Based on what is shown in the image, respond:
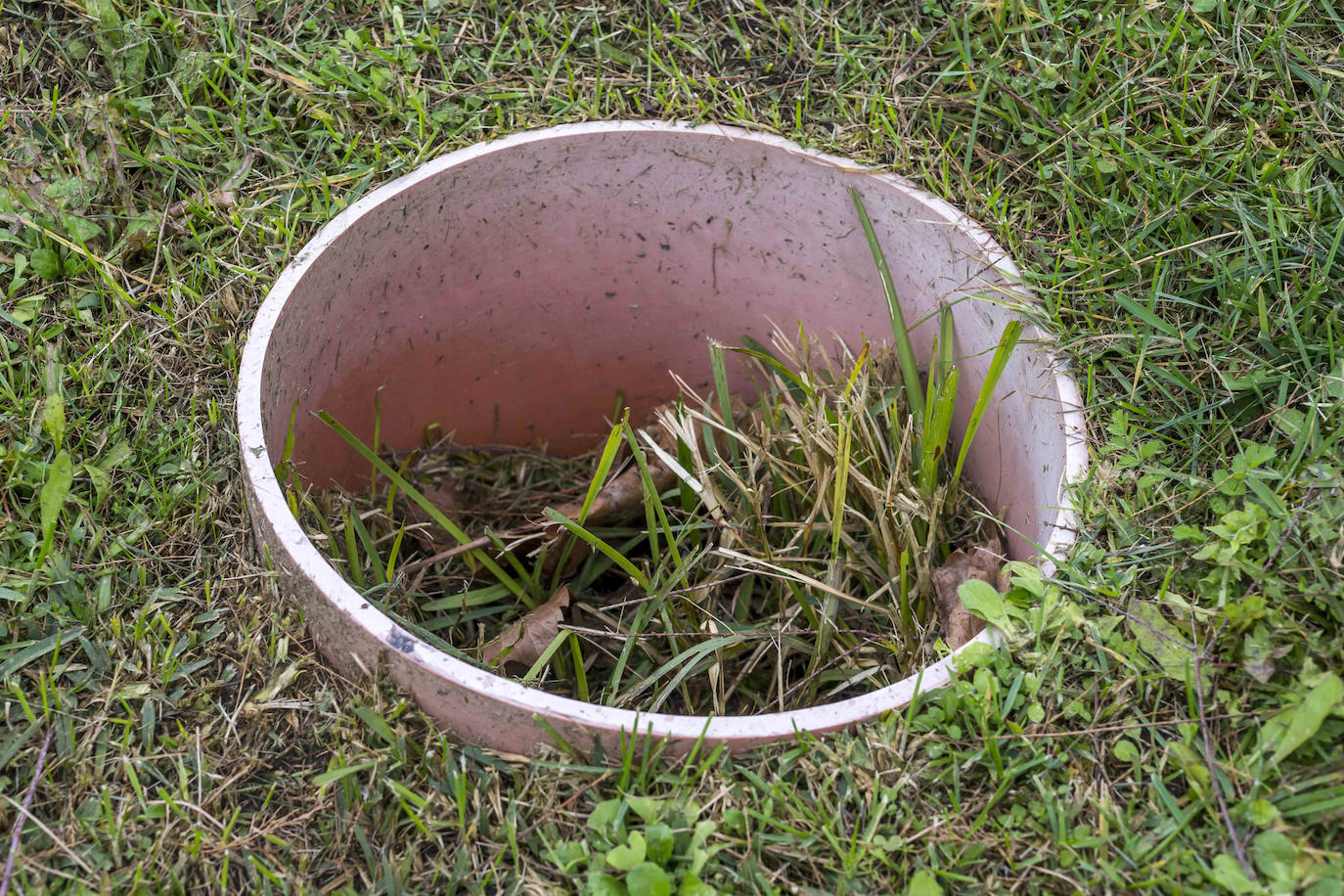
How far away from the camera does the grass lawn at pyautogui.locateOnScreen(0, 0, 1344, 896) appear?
4.23 ft

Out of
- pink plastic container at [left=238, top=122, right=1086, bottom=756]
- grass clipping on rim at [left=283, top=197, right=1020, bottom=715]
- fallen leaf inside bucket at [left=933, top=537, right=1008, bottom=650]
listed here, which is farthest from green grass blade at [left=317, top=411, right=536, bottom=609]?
fallen leaf inside bucket at [left=933, top=537, right=1008, bottom=650]

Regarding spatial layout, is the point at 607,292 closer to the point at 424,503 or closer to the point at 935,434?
the point at 424,503

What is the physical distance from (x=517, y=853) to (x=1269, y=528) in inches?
40.4

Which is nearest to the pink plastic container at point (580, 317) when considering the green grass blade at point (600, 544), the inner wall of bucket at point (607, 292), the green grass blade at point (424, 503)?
the inner wall of bucket at point (607, 292)

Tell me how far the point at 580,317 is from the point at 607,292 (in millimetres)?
93

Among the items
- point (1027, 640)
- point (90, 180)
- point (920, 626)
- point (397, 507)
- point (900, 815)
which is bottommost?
point (397, 507)

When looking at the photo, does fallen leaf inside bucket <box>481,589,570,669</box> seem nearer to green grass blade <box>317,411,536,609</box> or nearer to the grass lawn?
Answer: green grass blade <box>317,411,536,609</box>

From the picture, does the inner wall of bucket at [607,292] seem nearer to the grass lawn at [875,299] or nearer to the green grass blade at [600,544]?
the grass lawn at [875,299]

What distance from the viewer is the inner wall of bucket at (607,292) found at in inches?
73.0

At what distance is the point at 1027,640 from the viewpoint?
1.40 metres

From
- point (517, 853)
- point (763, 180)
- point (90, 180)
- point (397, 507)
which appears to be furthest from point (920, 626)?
point (90, 180)

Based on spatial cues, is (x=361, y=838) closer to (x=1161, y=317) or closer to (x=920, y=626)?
(x=920, y=626)

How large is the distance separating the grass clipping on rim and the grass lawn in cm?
21

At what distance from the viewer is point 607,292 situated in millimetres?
2318
